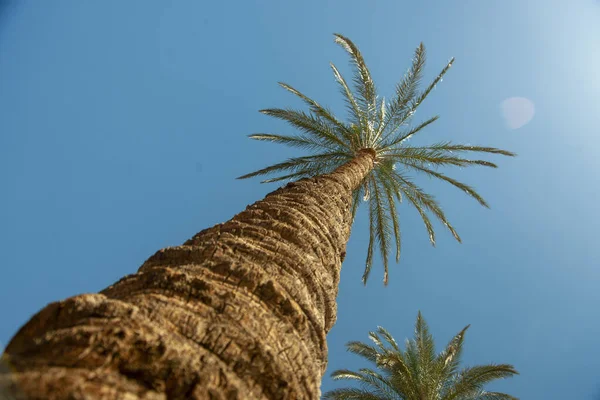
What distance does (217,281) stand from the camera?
8.02 ft

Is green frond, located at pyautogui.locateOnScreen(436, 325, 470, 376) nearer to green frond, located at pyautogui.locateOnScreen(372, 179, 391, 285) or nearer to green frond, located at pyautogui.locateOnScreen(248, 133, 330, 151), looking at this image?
green frond, located at pyautogui.locateOnScreen(372, 179, 391, 285)

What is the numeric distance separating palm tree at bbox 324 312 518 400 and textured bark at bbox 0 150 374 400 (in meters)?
9.11

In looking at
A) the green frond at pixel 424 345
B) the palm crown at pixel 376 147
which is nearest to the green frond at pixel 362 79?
the palm crown at pixel 376 147

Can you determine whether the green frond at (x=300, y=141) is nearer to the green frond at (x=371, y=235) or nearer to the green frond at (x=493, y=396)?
the green frond at (x=371, y=235)

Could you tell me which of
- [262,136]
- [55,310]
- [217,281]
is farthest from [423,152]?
[55,310]

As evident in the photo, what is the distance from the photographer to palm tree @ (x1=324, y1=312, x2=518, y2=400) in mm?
10992

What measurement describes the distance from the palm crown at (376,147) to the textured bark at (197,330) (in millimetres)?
7691

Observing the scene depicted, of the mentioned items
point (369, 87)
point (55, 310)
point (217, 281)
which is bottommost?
point (55, 310)

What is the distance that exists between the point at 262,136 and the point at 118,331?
10363 mm

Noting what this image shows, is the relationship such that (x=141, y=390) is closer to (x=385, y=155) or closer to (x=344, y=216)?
(x=344, y=216)

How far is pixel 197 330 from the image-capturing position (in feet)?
6.34

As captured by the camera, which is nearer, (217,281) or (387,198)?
(217,281)

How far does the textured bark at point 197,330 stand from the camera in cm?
155

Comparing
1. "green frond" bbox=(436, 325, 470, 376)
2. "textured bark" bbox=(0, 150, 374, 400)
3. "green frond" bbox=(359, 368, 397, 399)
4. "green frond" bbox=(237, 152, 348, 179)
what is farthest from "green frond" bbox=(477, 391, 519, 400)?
"textured bark" bbox=(0, 150, 374, 400)
